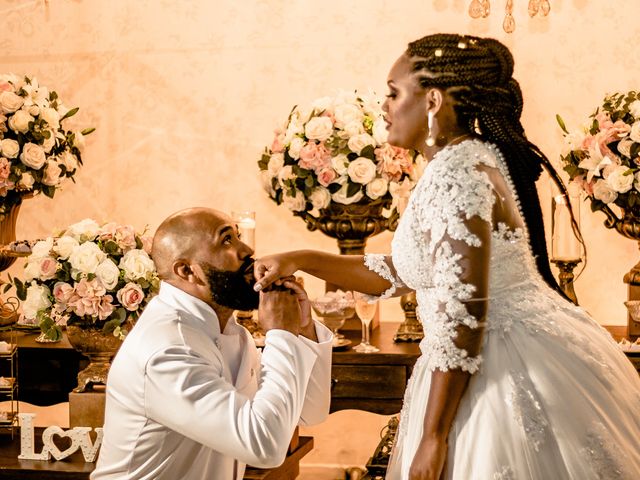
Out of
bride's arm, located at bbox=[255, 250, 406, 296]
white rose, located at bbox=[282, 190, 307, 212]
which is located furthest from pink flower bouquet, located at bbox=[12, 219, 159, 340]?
white rose, located at bbox=[282, 190, 307, 212]

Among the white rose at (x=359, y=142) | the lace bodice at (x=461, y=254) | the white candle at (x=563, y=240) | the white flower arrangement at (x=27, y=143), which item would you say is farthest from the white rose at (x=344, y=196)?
the lace bodice at (x=461, y=254)

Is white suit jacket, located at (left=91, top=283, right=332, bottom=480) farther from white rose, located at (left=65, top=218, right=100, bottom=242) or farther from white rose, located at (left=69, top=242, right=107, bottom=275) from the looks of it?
white rose, located at (left=65, top=218, right=100, bottom=242)

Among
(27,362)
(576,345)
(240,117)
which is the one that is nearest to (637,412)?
(576,345)

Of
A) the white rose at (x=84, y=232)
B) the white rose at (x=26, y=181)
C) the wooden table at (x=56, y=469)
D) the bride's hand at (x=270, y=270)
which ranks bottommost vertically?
the wooden table at (x=56, y=469)

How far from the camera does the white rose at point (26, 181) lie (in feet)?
12.1

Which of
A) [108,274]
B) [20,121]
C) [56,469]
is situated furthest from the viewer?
[20,121]

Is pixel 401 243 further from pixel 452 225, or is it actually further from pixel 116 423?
pixel 116 423

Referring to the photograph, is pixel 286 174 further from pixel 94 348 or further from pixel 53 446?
pixel 53 446

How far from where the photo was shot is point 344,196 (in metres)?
3.59

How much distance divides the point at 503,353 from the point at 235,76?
9.25ft

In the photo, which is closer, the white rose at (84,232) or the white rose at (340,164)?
the white rose at (84,232)

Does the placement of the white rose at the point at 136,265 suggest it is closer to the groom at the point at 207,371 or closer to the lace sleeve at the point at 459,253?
the groom at the point at 207,371

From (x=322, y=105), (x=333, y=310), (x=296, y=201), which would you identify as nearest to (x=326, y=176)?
(x=296, y=201)

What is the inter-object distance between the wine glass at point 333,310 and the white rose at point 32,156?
1.14 metres
